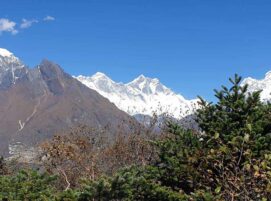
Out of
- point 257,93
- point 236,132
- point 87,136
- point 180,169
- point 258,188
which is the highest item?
point 87,136

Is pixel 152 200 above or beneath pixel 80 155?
beneath

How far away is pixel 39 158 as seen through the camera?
41.2m

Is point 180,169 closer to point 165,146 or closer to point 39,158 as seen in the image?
point 165,146

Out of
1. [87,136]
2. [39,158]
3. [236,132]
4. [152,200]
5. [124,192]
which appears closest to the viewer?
[124,192]

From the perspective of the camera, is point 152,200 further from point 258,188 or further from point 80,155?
point 80,155

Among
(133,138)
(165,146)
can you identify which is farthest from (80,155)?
(165,146)

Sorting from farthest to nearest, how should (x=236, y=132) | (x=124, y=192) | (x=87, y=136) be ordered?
(x=87, y=136), (x=236, y=132), (x=124, y=192)

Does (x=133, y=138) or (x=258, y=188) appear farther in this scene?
(x=133, y=138)

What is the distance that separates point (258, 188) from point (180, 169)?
7503 millimetres

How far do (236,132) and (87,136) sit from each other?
26486 mm

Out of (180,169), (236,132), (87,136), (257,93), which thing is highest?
(87,136)

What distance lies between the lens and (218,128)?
2048 cm

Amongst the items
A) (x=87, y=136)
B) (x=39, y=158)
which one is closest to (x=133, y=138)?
(x=87, y=136)

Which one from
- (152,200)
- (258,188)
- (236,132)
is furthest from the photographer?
(236,132)
